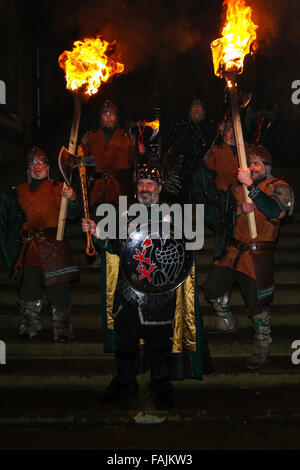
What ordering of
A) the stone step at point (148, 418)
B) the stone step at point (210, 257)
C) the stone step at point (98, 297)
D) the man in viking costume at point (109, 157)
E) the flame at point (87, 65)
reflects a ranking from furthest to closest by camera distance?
the stone step at point (210, 257), the man in viking costume at point (109, 157), the stone step at point (98, 297), the flame at point (87, 65), the stone step at point (148, 418)

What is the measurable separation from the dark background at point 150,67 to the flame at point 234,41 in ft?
22.5

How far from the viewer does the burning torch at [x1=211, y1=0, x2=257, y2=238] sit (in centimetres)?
383

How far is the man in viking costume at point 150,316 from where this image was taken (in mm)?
3717

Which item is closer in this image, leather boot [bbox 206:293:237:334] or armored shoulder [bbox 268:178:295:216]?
armored shoulder [bbox 268:178:295:216]

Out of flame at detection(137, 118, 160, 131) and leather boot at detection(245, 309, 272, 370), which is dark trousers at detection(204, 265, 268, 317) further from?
flame at detection(137, 118, 160, 131)

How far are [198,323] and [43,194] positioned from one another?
186 centimetres

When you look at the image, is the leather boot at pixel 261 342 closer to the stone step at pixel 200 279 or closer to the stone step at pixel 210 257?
the stone step at pixel 200 279

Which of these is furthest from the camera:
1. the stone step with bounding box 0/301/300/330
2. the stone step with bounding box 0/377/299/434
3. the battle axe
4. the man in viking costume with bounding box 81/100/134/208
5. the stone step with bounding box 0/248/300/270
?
the stone step with bounding box 0/248/300/270

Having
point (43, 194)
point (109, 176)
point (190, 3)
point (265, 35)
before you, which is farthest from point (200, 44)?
point (43, 194)

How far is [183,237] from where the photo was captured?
3.79m

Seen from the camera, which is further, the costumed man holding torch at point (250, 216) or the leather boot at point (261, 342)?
the leather boot at point (261, 342)

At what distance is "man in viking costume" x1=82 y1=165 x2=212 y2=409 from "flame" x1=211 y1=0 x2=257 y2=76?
3.51 feet

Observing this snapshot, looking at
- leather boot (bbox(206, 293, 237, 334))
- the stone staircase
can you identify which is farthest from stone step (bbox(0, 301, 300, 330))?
leather boot (bbox(206, 293, 237, 334))

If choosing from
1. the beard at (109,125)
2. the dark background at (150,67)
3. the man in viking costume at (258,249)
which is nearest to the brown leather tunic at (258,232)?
the man in viking costume at (258,249)
